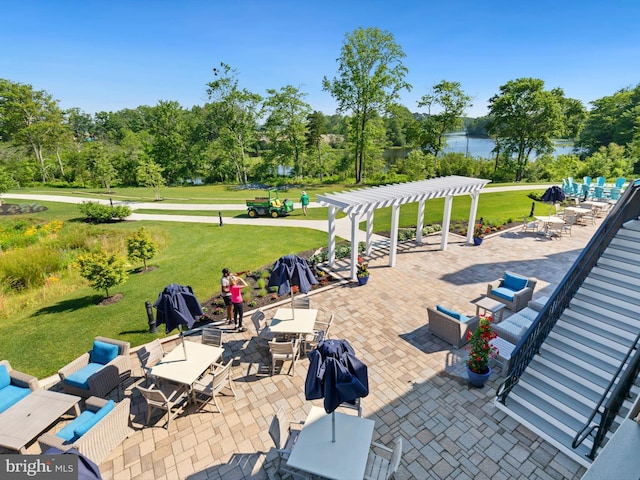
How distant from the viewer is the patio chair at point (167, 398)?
621cm

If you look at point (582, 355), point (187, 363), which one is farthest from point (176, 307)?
point (582, 355)

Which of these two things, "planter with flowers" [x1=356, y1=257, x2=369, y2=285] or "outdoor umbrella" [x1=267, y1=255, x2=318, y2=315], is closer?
"outdoor umbrella" [x1=267, y1=255, x2=318, y2=315]

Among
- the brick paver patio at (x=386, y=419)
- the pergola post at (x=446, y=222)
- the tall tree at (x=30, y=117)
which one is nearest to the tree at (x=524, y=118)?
the pergola post at (x=446, y=222)

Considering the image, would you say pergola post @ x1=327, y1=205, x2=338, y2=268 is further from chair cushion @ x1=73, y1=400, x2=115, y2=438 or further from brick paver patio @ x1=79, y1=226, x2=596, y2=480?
chair cushion @ x1=73, y1=400, x2=115, y2=438

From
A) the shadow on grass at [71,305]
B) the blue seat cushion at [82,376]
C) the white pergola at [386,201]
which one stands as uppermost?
the white pergola at [386,201]

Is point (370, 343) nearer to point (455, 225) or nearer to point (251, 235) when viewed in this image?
point (251, 235)

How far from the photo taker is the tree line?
34.5 m

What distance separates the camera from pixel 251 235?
62.3 ft

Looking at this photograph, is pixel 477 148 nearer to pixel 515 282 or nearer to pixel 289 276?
pixel 515 282

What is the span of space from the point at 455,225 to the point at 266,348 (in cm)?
1583

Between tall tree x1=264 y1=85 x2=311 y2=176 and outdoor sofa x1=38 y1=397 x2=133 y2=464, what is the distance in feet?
130

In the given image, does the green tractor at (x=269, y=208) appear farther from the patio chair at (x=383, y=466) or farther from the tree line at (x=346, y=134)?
the patio chair at (x=383, y=466)

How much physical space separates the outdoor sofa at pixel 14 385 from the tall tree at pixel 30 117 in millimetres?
49587

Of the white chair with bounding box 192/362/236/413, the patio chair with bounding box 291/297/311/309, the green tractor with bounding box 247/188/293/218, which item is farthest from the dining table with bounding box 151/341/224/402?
the green tractor with bounding box 247/188/293/218
